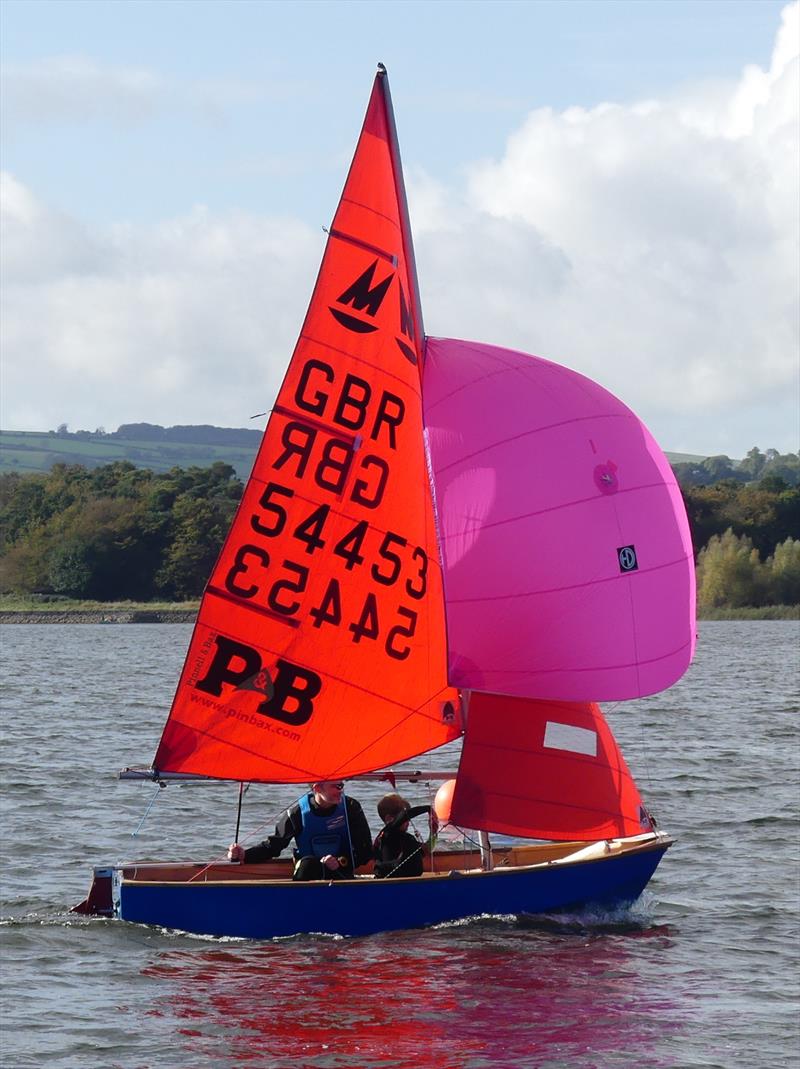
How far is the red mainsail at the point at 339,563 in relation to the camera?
47.6ft

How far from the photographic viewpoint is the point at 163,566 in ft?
307

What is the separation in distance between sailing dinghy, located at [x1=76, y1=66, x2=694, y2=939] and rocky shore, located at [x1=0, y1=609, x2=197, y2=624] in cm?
7282

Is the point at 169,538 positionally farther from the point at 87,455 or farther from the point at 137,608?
the point at 87,455

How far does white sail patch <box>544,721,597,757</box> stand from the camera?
15.0m

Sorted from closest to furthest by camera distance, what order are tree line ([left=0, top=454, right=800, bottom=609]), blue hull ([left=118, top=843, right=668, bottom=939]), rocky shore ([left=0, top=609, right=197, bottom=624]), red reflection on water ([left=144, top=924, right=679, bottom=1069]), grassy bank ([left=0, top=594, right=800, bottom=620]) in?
1. red reflection on water ([left=144, top=924, right=679, bottom=1069])
2. blue hull ([left=118, top=843, right=668, bottom=939])
3. tree line ([left=0, top=454, right=800, bottom=609])
4. grassy bank ([left=0, top=594, right=800, bottom=620])
5. rocky shore ([left=0, top=609, right=197, bottom=624])

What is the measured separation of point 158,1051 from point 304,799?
10.2 feet

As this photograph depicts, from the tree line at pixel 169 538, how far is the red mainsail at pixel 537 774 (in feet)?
235

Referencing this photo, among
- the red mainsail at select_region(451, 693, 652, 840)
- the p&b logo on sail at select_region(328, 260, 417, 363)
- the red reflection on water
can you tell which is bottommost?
the red reflection on water

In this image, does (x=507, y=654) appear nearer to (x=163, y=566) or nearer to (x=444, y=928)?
(x=444, y=928)

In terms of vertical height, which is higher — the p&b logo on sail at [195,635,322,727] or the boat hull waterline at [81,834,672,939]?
the p&b logo on sail at [195,635,322,727]

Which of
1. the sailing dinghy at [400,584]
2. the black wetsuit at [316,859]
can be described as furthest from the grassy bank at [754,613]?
the black wetsuit at [316,859]

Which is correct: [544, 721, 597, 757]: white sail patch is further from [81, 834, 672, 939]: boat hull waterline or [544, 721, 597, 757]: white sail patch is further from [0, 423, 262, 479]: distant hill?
[0, 423, 262, 479]: distant hill

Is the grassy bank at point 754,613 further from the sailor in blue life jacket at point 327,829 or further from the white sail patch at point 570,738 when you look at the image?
the sailor in blue life jacket at point 327,829

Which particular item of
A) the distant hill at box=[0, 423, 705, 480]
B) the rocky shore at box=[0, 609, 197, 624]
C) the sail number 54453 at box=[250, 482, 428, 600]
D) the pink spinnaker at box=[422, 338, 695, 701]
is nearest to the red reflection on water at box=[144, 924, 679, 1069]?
the pink spinnaker at box=[422, 338, 695, 701]
